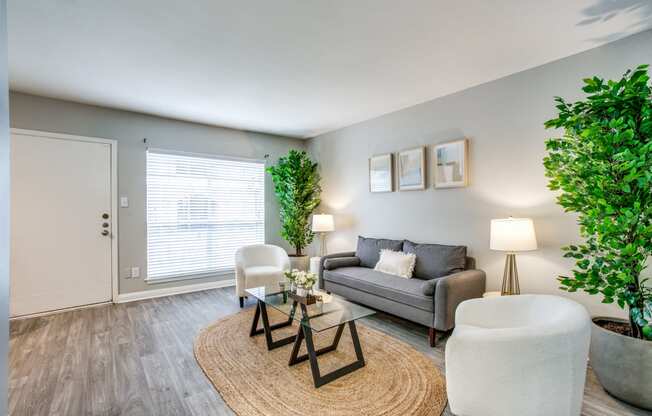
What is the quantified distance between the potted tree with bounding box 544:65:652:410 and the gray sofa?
0.92 metres

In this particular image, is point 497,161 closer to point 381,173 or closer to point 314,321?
point 381,173

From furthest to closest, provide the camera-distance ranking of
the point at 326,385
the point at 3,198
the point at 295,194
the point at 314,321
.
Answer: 1. the point at 295,194
2. the point at 314,321
3. the point at 326,385
4. the point at 3,198

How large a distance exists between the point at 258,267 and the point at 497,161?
3069 millimetres

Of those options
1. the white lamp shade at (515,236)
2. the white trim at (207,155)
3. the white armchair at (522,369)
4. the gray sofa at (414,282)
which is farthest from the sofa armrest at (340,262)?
the white armchair at (522,369)

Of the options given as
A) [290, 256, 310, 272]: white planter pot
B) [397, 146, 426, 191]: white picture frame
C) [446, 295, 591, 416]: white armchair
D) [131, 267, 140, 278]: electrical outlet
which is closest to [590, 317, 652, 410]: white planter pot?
[446, 295, 591, 416]: white armchair

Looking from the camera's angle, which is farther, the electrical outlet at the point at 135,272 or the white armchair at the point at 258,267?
the electrical outlet at the point at 135,272

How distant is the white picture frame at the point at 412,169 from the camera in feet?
12.6

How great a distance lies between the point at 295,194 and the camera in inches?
199

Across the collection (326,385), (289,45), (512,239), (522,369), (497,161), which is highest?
(289,45)

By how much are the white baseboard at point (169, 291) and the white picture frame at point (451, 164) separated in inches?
136

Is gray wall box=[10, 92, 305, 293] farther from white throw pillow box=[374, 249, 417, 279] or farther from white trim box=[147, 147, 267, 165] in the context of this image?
white throw pillow box=[374, 249, 417, 279]

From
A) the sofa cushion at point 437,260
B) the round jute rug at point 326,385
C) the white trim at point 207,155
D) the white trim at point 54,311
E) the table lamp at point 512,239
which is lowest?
the round jute rug at point 326,385

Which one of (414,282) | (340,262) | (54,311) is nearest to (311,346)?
(414,282)

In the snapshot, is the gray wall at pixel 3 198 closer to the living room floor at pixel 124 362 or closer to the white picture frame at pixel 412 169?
the living room floor at pixel 124 362
